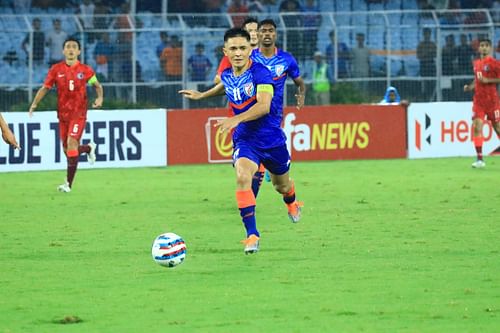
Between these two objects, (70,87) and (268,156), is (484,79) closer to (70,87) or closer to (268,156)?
(70,87)

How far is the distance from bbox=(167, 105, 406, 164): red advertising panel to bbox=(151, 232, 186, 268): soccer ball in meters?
14.3

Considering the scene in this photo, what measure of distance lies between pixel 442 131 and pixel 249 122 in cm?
1501

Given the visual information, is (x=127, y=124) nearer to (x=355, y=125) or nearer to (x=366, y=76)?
(x=355, y=125)

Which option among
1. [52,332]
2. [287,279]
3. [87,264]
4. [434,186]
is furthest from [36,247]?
[434,186]

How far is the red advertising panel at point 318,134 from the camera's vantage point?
2514 cm

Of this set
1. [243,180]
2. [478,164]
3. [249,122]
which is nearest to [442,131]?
[478,164]

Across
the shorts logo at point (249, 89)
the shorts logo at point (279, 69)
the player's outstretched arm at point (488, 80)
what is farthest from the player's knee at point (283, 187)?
the player's outstretched arm at point (488, 80)

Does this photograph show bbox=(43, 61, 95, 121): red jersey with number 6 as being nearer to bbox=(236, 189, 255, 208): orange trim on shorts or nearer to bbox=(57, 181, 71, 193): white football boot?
bbox=(57, 181, 71, 193): white football boot

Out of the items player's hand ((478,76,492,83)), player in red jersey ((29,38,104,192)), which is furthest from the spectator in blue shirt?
player in red jersey ((29,38,104,192))

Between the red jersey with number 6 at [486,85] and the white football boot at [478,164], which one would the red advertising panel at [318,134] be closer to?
the red jersey with number 6 at [486,85]

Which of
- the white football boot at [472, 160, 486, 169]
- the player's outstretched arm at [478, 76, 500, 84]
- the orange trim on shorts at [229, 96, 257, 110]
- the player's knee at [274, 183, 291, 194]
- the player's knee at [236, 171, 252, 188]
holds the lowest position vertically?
the white football boot at [472, 160, 486, 169]

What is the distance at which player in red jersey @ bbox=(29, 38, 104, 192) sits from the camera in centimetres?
1986

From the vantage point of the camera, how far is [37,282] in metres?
10.2

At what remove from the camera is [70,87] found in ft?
65.7
